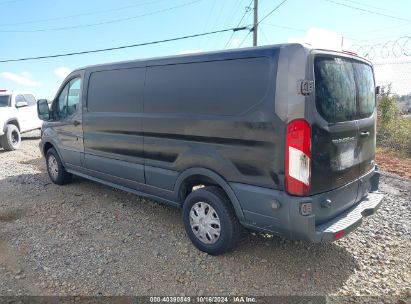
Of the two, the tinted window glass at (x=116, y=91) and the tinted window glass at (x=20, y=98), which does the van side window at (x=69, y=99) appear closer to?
the tinted window glass at (x=116, y=91)

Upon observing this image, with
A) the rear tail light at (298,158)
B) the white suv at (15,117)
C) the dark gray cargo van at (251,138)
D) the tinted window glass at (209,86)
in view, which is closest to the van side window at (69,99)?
the dark gray cargo van at (251,138)

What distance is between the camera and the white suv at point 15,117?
34.5 feet

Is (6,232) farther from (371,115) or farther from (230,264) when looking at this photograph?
(371,115)

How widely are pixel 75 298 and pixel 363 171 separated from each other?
10.4 feet

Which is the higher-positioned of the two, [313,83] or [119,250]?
[313,83]

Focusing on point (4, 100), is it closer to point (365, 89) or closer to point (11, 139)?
point (11, 139)

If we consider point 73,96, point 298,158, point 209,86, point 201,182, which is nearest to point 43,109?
point 73,96

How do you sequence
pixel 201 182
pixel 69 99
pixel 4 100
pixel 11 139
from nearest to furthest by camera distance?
pixel 201 182 < pixel 69 99 < pixel 11 139 < pixel 4 100

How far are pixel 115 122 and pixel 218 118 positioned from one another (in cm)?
184

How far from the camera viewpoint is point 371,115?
382 cm

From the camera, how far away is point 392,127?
33.6 feet

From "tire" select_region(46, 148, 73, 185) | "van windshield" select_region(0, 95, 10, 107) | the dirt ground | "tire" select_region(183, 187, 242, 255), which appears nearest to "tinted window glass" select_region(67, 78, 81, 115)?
"tire" select_region(46, 148, 73, 185)

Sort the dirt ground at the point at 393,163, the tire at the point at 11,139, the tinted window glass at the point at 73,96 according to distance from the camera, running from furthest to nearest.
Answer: the tire at the point at 11,139 → the dirt ground at the point at 393,163 → the tinted window glass at the point at 73,96

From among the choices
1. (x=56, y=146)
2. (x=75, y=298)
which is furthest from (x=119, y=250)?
(x=56, y=146)
